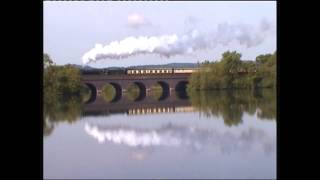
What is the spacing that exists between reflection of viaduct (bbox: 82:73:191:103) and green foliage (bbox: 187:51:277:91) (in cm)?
82

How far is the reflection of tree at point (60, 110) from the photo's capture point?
15959 millimetres

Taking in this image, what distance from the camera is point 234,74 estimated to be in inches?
877

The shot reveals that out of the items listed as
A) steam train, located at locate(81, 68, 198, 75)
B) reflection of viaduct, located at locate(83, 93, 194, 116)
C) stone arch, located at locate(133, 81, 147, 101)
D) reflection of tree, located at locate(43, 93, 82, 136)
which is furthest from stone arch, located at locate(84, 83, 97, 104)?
stone arch, located at locate(133, 81, 147, 101)

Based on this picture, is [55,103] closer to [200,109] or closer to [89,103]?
[89,103]

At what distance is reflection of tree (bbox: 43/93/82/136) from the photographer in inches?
628

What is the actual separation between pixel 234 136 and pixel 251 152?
71.4 inches

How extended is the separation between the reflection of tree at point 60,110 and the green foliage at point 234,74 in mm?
5497

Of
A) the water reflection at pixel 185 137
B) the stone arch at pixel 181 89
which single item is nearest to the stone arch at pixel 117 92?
the stone arch at pixel 181 89

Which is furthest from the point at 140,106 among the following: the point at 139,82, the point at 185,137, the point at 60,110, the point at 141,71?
the point at 185,137

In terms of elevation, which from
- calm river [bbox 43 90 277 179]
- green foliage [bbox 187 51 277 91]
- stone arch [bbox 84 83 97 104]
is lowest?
calm river [bbox 43 90 277 179]

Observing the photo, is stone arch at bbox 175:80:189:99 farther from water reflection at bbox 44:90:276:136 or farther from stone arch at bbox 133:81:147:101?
stone arch at bbox 133:81:147:101

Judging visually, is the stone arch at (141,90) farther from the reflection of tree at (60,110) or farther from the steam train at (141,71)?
the reflection of tree at (60,110)
